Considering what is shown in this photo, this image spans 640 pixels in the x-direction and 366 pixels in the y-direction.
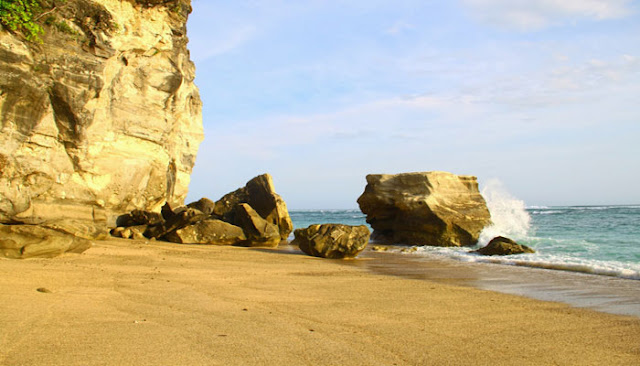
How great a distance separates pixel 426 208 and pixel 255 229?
264 inches

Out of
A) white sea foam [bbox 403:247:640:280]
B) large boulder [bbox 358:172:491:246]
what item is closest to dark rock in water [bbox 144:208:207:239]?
white sea foam [bbox 403:247:640:280]

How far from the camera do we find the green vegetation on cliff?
936 centimetres

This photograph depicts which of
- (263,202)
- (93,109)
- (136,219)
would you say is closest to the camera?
(93,109)

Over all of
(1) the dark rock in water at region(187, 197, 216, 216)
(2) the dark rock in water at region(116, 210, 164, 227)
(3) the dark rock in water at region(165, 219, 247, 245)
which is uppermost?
(1) the dark rock in water at region(187, 197, 216, 216)

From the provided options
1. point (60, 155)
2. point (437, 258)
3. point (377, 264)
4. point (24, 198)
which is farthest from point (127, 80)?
point (437, 258)

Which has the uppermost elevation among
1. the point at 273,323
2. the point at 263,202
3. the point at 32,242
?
the point at 263,202

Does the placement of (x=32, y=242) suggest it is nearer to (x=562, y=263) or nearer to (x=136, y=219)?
(x=136, y=219)

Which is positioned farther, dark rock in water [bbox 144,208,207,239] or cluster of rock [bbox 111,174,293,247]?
dark rock in water [bbox 144,208,207,239]

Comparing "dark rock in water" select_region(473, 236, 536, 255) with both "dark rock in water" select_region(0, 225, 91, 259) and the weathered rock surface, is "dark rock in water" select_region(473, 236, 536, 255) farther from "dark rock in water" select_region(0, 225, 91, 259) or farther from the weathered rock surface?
"dark rock in water" select_region(0, 225, 91, 259)

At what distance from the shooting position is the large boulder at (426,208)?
17641 millimetres

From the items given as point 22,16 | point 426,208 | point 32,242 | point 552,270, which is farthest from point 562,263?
point 22,16

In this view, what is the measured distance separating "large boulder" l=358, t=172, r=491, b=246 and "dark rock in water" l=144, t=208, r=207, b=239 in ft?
25.3

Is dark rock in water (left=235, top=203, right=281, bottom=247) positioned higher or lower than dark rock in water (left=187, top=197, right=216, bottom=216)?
lower

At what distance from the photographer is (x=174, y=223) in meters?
15.0
